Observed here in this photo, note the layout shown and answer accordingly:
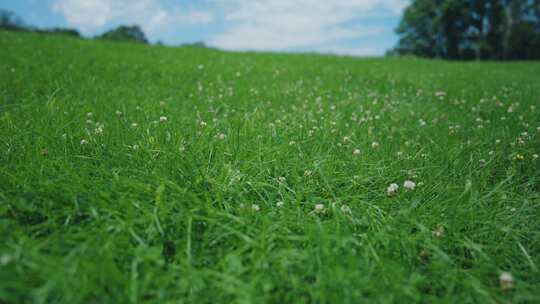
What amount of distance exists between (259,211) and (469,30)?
55.3 metres

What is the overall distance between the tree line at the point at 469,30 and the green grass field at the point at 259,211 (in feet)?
155

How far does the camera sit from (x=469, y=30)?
150 feet

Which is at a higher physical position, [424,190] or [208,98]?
[208,98]

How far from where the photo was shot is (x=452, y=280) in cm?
162

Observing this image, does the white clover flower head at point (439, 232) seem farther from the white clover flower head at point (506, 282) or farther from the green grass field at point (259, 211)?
the white clover flower head at point (506, 282)

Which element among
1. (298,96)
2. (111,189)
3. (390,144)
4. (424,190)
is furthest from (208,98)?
(424,190)

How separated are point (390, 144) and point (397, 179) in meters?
0.79

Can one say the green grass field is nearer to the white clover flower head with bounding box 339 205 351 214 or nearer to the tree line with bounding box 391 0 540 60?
the white clover flower head with bounding box 339 205 351 214

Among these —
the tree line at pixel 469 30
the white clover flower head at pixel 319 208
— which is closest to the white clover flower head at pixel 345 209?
the white clover flower head at pixel 319 208

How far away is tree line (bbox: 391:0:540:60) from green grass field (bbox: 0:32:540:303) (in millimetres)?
47161

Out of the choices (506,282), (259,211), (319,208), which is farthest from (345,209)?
(506,282)

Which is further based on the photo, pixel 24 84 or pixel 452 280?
pixel 24 84

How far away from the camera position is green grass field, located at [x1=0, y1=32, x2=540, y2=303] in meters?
1.49

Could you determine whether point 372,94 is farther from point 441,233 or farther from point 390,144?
point 441,233
